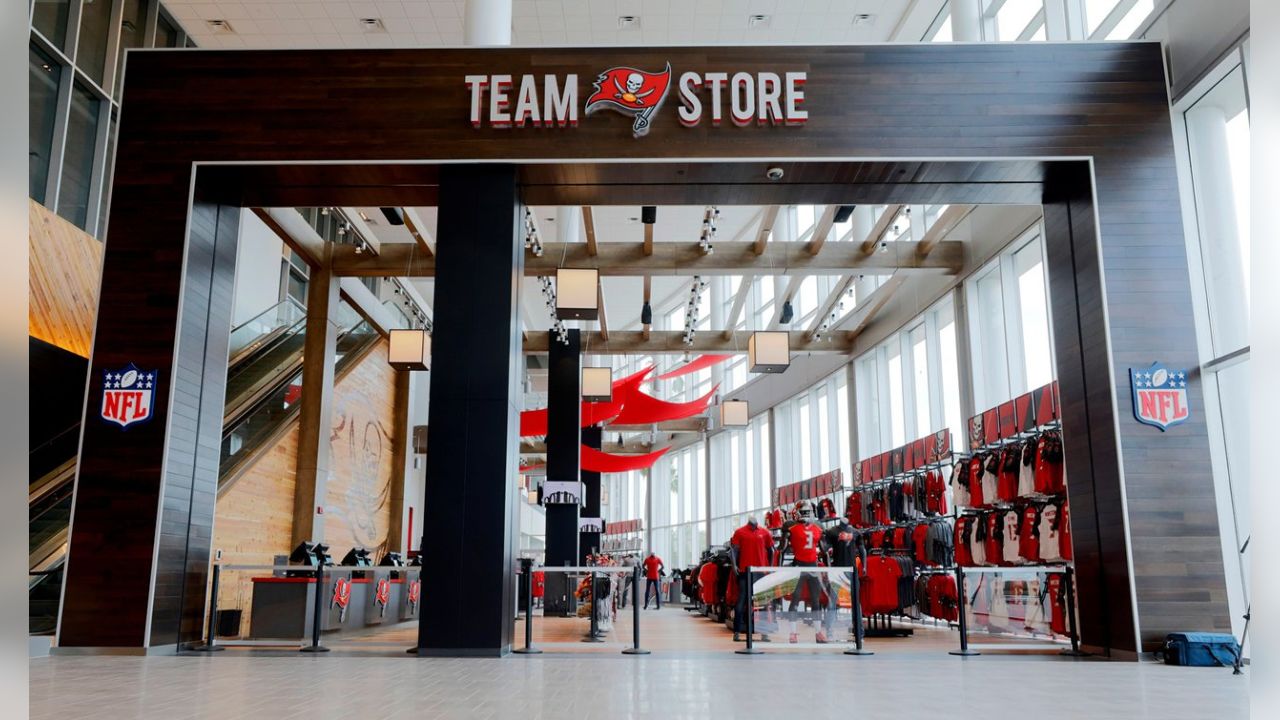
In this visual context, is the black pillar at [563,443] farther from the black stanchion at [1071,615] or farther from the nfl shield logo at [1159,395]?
the nfl shield logo at [1159,395]

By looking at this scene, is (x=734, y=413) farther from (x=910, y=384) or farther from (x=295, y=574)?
(x=295, y=574)

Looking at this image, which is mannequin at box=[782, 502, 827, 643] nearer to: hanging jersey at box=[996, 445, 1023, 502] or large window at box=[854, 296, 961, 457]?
hanging jersey at box=[996, 445, 1023, 502]

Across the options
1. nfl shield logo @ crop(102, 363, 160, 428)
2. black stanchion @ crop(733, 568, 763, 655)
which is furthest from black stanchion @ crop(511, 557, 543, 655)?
nfl shield logo @ crop(102, 363, 160, 428)

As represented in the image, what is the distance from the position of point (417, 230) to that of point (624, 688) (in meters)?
8.74

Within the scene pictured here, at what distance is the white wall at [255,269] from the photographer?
49.7ft

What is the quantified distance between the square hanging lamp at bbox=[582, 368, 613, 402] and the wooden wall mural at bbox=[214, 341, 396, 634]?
399 centimetres

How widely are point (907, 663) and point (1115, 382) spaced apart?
276 centimetres

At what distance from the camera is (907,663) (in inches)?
265

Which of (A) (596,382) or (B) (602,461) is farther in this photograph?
(B) (602,461)

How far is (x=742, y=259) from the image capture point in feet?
42.4

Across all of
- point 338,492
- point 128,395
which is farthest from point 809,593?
point 338,492

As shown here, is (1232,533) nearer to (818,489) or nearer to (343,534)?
(818,489)

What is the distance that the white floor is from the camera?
13.6ft

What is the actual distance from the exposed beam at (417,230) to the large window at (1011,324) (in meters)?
7.51
